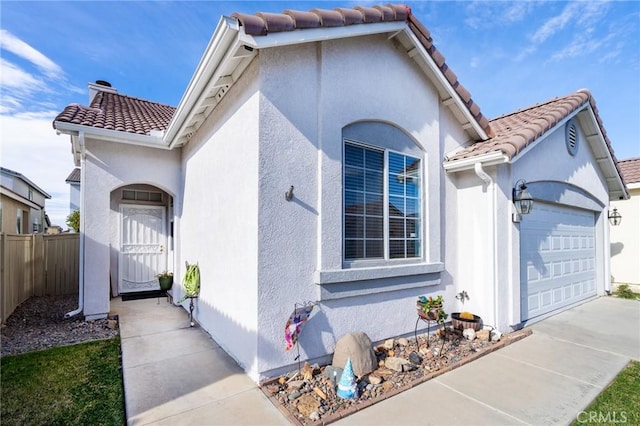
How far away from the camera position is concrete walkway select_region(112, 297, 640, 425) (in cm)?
384

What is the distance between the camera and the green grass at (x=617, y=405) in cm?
388

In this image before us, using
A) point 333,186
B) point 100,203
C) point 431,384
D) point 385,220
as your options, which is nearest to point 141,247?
point 100,203

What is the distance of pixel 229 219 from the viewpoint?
5617 mm

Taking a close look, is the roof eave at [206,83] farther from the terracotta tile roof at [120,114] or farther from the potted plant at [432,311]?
the potted plant at [432,311]

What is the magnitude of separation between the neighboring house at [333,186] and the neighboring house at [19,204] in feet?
26.4

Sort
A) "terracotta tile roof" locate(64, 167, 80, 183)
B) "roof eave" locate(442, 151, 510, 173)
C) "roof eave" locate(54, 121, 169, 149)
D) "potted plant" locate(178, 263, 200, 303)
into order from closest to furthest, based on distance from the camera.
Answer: "roof eave" locate(442, 151, 510, 173) < "roof eave" locate(54, 121, 169, 149) < "potted plant" locate(178, 263, 200, 303) < "terracotta tile roof" locate(64, 167, 80, 183)

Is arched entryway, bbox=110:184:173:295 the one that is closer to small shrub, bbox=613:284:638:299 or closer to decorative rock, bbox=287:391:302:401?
decorative rock, bbox=287:391:302:401

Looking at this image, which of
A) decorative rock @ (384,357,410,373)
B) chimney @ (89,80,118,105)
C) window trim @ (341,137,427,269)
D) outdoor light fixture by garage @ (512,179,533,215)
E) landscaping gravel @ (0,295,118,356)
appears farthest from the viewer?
chimney @ (89,80,118,105)

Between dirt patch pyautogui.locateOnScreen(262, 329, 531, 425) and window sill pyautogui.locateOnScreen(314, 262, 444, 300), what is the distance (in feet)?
3.64

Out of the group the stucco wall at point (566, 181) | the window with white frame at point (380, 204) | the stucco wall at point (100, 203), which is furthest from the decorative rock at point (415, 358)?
the stucco wall at point (100, 203)

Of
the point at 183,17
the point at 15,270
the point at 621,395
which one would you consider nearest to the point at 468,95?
the point at 621,395

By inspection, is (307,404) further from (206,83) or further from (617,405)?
(206,83)

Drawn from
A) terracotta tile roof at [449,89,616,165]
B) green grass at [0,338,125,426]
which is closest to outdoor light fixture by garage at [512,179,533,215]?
terracotta tile roof at [449,89,616,165]

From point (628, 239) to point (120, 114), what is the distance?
2014cm
